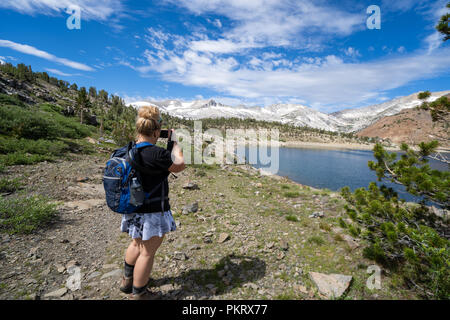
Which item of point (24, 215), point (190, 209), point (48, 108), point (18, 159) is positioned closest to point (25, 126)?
point (18, 159)

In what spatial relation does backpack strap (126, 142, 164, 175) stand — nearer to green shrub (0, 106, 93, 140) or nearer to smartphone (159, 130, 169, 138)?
smartphone (159, 130, 169, 138)

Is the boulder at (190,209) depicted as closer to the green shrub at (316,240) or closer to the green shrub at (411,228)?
the green shrub at (316,240)

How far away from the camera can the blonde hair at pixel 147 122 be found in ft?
8.68

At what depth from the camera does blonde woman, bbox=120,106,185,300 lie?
8.27 ft

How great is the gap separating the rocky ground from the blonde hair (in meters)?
2.66

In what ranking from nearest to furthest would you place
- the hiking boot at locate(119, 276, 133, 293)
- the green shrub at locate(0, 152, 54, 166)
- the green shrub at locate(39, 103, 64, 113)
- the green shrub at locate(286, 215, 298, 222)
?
the hiking boot at locate(119, 276, 133, 293)
the green shrub at locate(286, 215, 298, 222)
the green shrub at locate(0, 152, 54, 166)
the green shrub at locate(39, 103, 64, 113)

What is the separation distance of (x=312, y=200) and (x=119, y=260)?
845 centimetres

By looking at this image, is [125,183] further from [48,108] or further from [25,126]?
[48,108]

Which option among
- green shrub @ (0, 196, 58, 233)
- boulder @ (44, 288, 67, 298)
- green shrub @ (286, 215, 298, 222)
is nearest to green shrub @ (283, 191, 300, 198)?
green shrub @ (286, 215, 298, 222)

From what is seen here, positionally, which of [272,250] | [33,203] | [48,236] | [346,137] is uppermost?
[346,137]

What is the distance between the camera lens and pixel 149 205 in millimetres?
2676

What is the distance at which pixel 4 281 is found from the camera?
10.4 feet

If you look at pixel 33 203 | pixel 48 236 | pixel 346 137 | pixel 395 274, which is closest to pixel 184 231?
pixel 48 236
